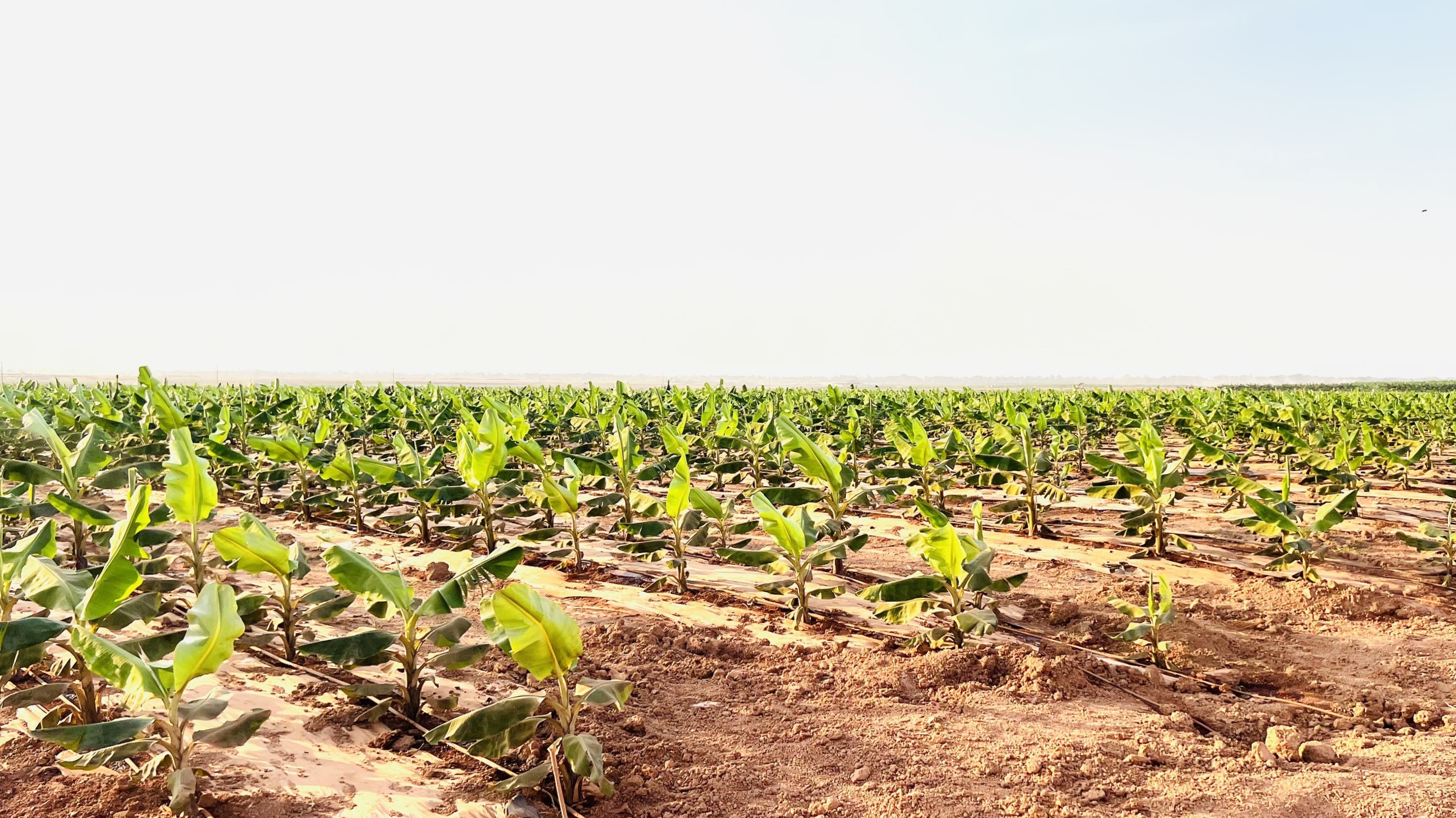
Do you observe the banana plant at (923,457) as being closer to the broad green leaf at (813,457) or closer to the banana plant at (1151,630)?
the broad green leaf at (813,457)

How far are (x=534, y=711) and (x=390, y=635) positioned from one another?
77cm

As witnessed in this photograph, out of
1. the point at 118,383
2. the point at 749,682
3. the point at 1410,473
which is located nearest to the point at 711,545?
the point at 749,682

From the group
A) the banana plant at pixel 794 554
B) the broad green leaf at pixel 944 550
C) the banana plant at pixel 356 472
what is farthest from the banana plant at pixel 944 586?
the banana plant at pixel 356 472

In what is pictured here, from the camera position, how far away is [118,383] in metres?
15.2

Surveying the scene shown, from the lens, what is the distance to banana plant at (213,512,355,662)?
3.22 m

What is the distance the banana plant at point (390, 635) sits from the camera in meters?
3.16

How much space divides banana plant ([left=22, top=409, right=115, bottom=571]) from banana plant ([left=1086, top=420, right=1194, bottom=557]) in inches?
253

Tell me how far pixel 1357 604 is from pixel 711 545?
438 cm

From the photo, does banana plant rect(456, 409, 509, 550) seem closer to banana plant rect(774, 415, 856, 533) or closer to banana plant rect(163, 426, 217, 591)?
banana plant rect(163, 426, 217, 591)

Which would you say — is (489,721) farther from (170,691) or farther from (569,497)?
(569,497)

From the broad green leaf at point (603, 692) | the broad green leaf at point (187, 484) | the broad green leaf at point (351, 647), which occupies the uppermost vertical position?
the broad green leaf at point (187, 484)

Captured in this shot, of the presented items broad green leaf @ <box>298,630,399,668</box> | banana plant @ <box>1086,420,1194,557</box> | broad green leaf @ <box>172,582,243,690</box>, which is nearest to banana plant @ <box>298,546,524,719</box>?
broad green leaf @ <box>298,630,399,668</box>

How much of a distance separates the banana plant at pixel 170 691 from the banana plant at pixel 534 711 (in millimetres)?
691

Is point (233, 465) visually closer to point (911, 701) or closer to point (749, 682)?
point (749, 682)
